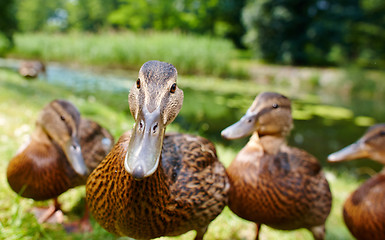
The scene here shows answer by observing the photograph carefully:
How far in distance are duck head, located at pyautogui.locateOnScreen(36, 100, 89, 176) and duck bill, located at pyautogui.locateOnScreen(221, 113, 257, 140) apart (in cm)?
90

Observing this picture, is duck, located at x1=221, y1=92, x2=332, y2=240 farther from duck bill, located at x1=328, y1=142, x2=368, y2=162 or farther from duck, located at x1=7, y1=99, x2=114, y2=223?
duck, located at x1=7, y1=99, x2=114, y2=223

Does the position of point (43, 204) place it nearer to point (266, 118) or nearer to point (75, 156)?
point (75, 156)

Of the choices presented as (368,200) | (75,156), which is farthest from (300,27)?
(75,156)

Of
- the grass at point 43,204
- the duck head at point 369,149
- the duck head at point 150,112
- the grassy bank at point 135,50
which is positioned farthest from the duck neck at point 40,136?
the grassy bank at point 135,50

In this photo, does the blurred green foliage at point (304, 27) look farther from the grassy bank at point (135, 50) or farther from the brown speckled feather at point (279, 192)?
the brown speckled feather at point (279, 192)

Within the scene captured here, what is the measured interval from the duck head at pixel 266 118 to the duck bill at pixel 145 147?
88 centimetres

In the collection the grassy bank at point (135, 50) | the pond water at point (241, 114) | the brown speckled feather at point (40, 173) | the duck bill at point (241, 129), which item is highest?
the duck bill at point (241, 129)

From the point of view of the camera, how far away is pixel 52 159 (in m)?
1.82

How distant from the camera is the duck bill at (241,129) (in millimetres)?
1778

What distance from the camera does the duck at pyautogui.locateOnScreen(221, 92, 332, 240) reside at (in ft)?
5.78

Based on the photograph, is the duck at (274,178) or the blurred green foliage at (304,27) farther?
the blurred green foliage at (304,27)

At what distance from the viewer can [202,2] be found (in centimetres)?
898

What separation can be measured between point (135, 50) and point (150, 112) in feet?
31.1

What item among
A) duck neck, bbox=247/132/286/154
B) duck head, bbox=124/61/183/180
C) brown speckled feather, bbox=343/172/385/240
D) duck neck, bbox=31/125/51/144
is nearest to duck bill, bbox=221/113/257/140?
duck neck, bbox=247/132/286/154
